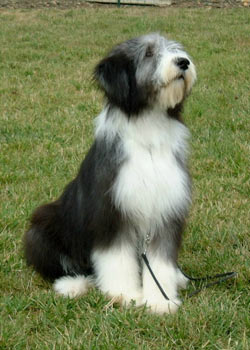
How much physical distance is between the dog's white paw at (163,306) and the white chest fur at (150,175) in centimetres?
40

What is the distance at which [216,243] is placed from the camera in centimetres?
437

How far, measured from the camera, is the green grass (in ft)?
10.7

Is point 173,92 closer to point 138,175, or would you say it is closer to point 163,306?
point 138,175

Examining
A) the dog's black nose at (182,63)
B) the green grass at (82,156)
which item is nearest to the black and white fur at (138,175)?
the dog's black nose at (182,63)

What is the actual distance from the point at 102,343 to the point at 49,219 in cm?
102

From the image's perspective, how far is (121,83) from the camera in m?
3.35

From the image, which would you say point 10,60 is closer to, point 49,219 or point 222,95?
point 222,95

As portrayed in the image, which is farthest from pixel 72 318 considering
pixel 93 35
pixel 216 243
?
pixel 93 35

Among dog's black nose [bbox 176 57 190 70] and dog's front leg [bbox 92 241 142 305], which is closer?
dog's black nose [bbox 176 57 190 70]

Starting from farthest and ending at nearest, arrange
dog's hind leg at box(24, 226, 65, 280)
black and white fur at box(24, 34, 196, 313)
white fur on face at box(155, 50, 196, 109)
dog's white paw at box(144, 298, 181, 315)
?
dog's hind leg at box(24, 226, 65, 280) → dog's white paw at box(144, 298, 181, 315) → black and white fur at box(24, 34, 196, 313) → white fur on face at box(155, 50, 196, 109)

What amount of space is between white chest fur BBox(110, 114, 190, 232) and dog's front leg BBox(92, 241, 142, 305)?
0.18 meters

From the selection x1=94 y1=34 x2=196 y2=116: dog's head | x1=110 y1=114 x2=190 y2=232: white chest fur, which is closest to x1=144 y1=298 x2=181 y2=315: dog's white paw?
x1=110 y1=114 x2=190 y2=232: white chest fur

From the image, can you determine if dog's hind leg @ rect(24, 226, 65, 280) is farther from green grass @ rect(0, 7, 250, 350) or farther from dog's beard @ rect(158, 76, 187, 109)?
dog's beard @ rect(158, 76, 187, 109)

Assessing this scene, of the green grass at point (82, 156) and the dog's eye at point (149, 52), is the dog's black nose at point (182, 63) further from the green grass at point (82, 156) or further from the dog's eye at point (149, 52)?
the green grass at point (82, 156)
